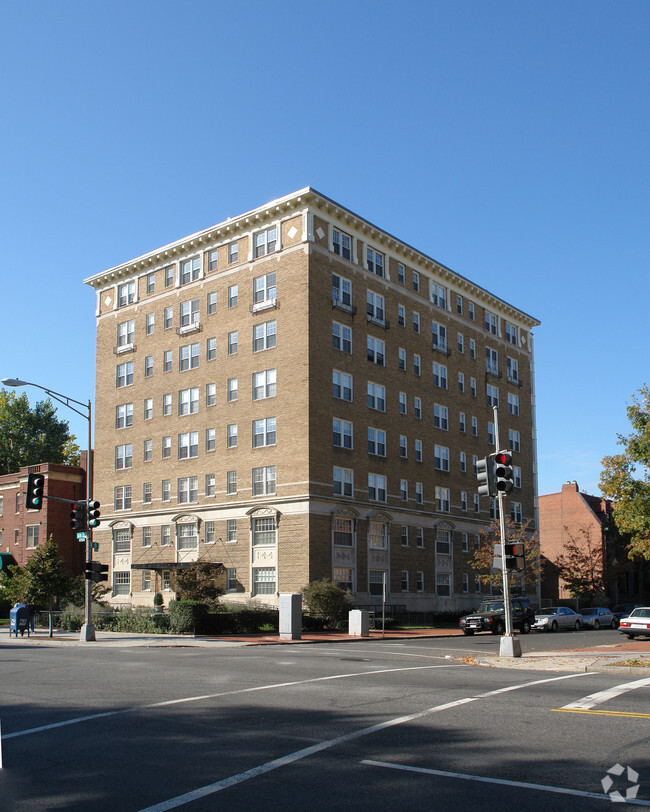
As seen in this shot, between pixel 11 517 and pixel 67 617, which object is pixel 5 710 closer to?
pixel 67 617

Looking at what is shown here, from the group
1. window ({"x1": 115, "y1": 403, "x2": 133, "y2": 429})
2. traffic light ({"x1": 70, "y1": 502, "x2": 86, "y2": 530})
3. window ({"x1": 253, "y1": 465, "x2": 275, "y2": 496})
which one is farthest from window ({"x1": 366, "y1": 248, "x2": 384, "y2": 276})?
traffic light ({"x1": 70, "y1": 502, "x2": 86, "y2": 530})

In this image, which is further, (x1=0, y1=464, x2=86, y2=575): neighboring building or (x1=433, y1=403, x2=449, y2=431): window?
(x1=0, y1=464, x2=86, y2=575): neighboring building

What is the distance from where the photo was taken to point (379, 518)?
169ft

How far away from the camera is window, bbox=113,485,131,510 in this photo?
57194 millimetres

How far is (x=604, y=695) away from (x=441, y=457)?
4506 cm

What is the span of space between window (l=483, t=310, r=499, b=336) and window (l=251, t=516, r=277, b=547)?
27699 mm

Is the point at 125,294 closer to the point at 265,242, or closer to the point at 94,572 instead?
the point at 265,242

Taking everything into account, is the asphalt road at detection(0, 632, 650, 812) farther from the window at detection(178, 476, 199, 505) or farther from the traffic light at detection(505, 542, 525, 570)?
Answer: the window at detection(178, 476, 199, 505)

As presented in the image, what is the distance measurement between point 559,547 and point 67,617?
2034 inches

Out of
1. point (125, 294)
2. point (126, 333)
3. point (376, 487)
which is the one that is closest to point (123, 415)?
point (126, 333)

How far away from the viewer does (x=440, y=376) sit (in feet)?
195

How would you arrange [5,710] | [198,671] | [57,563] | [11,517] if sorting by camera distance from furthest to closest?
[11,517] → [57,563] → [198,671] → [5,710]

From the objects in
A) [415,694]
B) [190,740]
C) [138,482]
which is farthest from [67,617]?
[190,740]

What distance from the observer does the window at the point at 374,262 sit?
54062 mm
